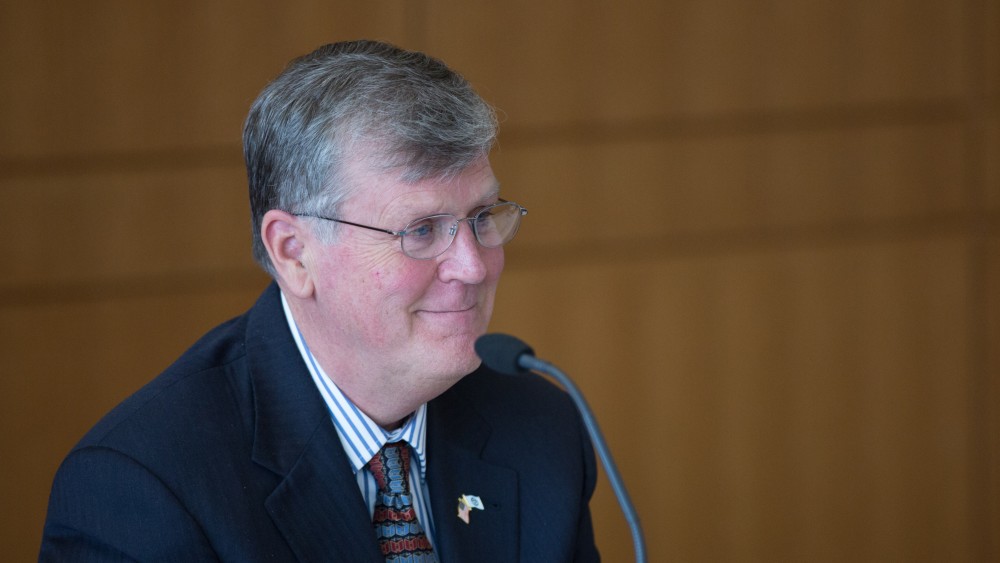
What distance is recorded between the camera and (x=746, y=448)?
11.6 feet

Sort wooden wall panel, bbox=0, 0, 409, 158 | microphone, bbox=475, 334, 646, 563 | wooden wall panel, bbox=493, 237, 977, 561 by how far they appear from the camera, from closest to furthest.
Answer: microphone, bbox=475, 334, 646, 563 < wooden wall panel, bbox=0, 0, 409, 158 < wooden wall panel, bbox=493, 237, 977, 561

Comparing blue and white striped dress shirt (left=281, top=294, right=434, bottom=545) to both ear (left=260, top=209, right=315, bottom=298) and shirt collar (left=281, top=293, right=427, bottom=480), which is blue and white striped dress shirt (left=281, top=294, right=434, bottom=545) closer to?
shirt collar (left=281, top=293, right=427, bottom=480)

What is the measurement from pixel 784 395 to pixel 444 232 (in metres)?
2.29

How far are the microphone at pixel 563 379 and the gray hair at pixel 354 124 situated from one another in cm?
33

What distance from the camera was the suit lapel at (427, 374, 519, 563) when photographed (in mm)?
1670

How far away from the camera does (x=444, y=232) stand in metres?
1.55

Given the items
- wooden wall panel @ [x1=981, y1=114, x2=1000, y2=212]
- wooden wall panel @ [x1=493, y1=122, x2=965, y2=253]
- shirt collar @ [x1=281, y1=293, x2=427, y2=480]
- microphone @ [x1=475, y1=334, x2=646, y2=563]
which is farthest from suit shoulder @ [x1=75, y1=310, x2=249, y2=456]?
wooden wall panel @ [x1=981, y1=114, x2=1000, y2=212]

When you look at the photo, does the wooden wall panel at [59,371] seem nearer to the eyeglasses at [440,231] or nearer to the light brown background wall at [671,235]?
the light brown background wall at [671,235]

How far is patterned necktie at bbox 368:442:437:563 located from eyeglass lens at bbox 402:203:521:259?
35 cm

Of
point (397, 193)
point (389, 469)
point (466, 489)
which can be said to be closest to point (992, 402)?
point (466, 489)

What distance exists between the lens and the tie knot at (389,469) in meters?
1.66

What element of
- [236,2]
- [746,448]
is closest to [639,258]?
[746,448]

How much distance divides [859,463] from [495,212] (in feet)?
7.96

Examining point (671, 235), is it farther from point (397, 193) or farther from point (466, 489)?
point (397, 193)
